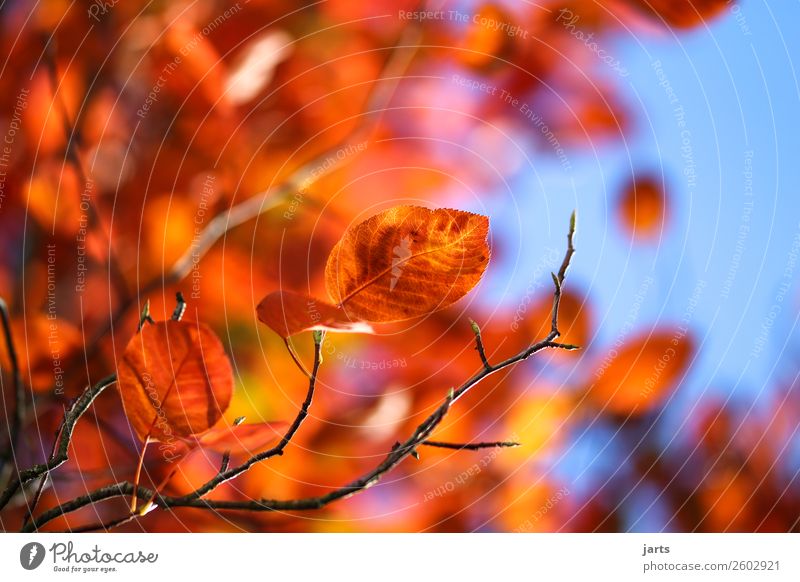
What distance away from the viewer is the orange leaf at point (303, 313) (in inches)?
11.2

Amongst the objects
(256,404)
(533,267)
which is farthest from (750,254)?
(256,404)

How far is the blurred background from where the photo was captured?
47 centimetres

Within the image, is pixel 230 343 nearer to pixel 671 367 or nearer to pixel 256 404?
pixel 256 404

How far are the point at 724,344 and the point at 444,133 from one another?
1.02 feet

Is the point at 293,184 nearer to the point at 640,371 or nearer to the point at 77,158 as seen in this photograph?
the point at 77,158

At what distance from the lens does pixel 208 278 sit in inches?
18.9

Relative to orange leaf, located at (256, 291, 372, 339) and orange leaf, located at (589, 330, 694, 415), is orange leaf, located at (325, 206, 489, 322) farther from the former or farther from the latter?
orange leaf, located at (589, 330, 694, 415)

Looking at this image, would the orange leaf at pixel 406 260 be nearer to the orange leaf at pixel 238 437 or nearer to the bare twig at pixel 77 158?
the orange leaf at pixel 238 437

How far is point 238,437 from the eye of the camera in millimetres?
316

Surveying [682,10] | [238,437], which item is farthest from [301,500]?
[682,10]
